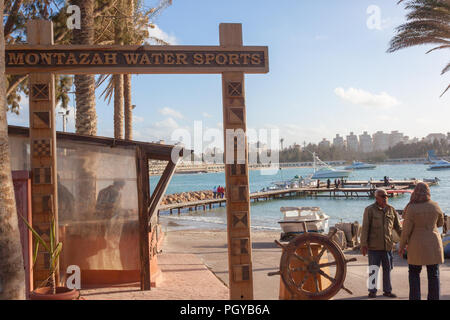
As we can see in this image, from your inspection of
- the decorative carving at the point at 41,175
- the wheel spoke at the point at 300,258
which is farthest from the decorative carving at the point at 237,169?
the decorative carving at the point at 41,175

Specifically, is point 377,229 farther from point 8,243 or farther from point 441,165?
point 441,165

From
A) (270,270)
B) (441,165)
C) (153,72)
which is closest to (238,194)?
(153,72)

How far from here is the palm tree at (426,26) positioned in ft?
43.5

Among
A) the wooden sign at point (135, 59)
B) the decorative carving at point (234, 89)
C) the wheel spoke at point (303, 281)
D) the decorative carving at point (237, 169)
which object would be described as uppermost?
the wooden sign at point (135, 59)

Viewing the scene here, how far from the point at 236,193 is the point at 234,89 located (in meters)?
1.33

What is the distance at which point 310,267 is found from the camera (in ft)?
18.9

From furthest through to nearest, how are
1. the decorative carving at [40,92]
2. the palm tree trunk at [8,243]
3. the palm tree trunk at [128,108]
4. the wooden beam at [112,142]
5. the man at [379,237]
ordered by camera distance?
the palm tree trunk at [128,108] → the wooden beam at [112,142] → the man at [379,237] → the decorative carving at [40,92] → the palm tree trunk at [8,243]

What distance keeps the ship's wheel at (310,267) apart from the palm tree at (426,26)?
1022 centimetres

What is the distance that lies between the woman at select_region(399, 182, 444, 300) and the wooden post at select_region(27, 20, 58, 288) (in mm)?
4549

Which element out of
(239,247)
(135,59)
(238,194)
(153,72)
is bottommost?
(239,247)

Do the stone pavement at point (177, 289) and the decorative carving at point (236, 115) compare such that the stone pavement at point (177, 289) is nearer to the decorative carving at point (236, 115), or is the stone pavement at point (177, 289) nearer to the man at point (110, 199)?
the man at point (110, 199)

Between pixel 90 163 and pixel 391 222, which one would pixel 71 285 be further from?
pixel 391 222

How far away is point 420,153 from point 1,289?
192 m
